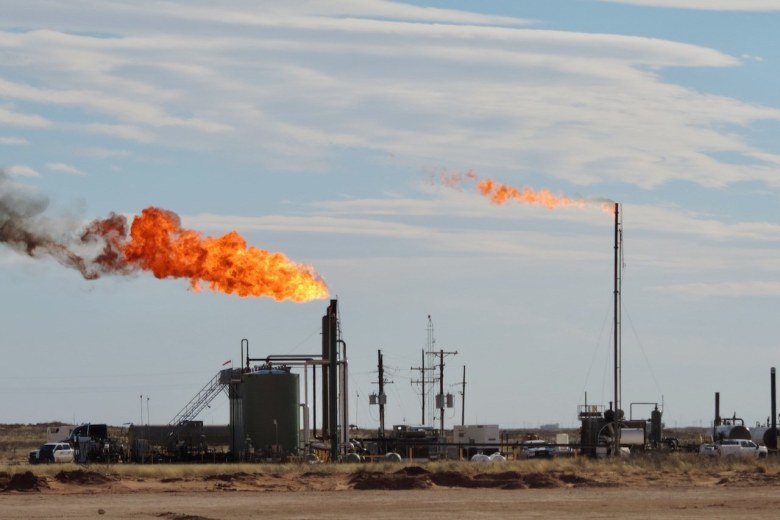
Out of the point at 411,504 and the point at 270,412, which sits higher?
the point at 270,412

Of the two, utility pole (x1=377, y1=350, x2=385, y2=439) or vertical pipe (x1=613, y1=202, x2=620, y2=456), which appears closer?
vertical pipe (x1=613, y1=202, x2=620, y2=456)

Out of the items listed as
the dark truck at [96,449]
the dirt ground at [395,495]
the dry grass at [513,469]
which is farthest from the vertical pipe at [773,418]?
the dark truck at [96,449]

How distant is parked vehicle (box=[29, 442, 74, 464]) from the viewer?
8004 centimetres

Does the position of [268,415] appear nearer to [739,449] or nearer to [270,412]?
[270,412]

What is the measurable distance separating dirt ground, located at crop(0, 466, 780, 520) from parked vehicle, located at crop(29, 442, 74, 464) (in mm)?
21768

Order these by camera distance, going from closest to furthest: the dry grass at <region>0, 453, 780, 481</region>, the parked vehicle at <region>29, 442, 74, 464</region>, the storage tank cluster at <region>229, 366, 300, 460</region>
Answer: the dry grass at <region>0, 453, 780, 481</region> → the storage tank cluster at <region>229, 366, 300, 460</region> → the parked vehicle at <region>29, 442, 74, 464</region>

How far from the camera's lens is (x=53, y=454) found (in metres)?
80.4

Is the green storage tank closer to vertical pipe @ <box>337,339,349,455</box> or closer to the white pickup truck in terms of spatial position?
vertical pipe @ <box>337,339,349,455</box>

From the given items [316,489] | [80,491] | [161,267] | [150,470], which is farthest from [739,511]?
[161,267]

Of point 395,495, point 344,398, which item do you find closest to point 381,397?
point 344,398

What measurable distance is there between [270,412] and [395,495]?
27.8 meters

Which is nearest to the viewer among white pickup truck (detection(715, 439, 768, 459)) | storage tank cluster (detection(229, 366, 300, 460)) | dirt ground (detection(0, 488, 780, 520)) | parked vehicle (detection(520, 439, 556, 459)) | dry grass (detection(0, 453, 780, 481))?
dirt ground (detection(0, 488, 780, 520))

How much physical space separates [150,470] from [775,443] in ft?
178

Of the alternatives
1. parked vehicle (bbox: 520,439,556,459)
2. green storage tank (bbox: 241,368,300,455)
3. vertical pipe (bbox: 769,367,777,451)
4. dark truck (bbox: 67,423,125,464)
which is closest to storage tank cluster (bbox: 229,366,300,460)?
green storage tank (bbox: 241,368,300,455)
